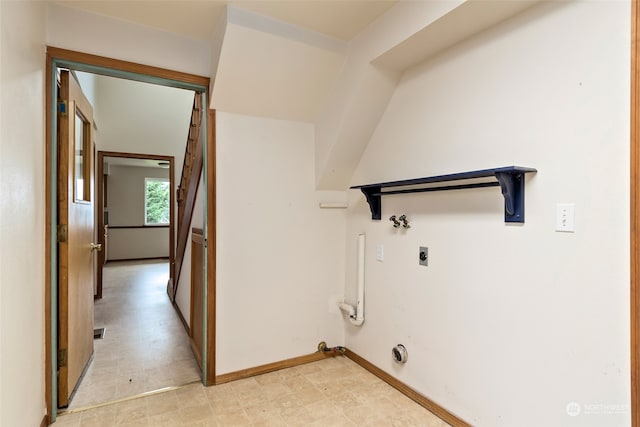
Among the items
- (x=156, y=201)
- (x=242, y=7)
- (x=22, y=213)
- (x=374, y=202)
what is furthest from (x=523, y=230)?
(x=156, y=201)

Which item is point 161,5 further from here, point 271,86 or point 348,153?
point 348,153

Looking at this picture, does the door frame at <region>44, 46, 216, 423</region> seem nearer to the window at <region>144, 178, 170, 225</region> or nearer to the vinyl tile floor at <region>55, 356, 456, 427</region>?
the vinyl tile floor at <region>55, 356, 456, 427</region>

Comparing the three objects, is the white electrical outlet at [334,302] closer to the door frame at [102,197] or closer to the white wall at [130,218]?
the door frame at [102,197]

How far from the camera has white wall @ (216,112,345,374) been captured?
8.09ft

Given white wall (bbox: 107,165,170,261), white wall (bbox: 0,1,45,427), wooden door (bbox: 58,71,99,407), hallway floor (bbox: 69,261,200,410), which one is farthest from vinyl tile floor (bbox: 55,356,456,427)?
white wall (bbox: 107,165,170,261)

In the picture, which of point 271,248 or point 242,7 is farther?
point 271,248

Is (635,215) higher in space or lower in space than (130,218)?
higher

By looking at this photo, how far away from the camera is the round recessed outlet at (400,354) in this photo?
2.26 m

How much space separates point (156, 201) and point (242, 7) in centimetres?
791

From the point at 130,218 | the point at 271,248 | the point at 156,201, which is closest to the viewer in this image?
the point at 271,248

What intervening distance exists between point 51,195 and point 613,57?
2779 millimetres

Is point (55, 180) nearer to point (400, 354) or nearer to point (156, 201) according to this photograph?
point (400, 354)

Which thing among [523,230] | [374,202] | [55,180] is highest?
[55,180]

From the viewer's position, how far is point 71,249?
7.16 ft
